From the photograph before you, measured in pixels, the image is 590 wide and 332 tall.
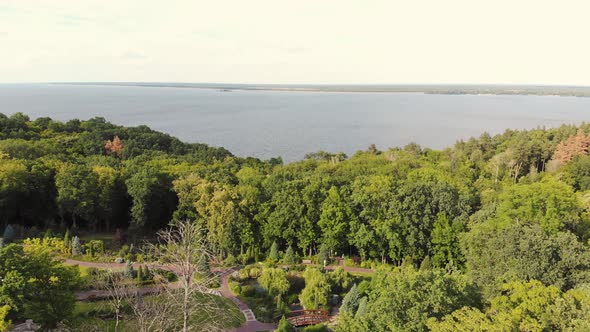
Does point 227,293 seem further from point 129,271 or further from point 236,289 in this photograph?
point 129,271

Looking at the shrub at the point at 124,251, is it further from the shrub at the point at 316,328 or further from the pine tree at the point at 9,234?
the shrub at the point at 316,328

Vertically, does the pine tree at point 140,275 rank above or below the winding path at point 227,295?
above

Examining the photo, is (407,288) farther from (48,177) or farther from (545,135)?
(545,135)

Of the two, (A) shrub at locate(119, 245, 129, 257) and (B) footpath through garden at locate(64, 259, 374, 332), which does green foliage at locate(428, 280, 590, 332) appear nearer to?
(B) footpath through garden at locate(64, 259, 374, 332)

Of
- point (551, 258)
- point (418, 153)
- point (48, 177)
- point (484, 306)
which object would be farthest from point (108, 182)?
point (418, 153)

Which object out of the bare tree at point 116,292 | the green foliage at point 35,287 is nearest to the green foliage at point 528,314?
the bare tree at point 116,292
